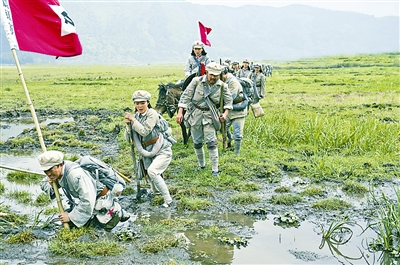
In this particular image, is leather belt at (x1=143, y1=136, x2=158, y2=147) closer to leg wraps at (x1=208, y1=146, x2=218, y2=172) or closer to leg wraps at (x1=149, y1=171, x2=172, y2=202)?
leg wraps at (x1=149, y1=171, x2=172, y2=202)

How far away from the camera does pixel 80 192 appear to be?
554 cm

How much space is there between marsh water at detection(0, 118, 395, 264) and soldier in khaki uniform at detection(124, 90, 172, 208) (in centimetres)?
50

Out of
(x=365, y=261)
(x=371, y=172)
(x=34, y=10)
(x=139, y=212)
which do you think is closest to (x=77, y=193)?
(x=139, y=212)

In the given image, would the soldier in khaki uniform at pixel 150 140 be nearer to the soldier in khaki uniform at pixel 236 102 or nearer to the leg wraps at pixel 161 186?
the leg wraps at pixel 161 186

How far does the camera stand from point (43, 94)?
2689 cm

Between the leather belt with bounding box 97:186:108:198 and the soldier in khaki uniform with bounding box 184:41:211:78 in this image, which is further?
the soldier in khaki uniform with bounding box 184:41:211:78

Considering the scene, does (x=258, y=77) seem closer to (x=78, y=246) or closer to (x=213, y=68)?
(x=213, y=68)

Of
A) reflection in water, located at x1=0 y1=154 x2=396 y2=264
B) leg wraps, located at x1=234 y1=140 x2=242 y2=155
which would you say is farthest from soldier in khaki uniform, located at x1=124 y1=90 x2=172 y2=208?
leg wraps, located at x1=234 y1=140 x2=242 y2=155

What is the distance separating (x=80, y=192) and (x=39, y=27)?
2.16 m

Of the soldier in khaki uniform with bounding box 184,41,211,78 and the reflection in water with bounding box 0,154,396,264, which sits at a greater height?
the soldier in khaki uniform with bounding box 184,41,211,78

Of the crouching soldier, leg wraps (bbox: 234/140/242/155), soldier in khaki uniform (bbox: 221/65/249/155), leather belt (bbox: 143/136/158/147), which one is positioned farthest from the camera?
leg wraps (bbox: 234/140/242/155)

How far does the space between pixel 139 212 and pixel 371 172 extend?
4646 mm

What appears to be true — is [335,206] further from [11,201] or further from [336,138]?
[11,201]

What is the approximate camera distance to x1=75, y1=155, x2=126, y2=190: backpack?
583 centimetres
